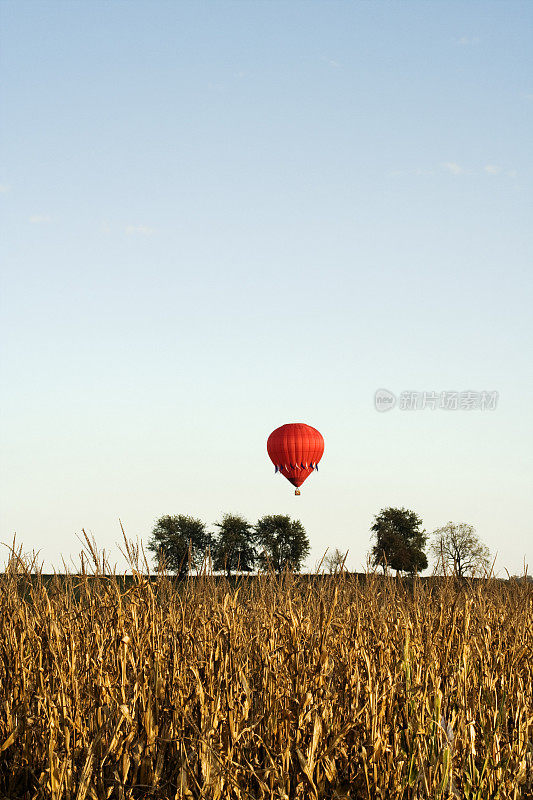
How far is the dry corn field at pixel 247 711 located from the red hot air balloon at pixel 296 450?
20.3 metres

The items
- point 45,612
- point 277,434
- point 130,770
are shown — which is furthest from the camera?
point 277,434

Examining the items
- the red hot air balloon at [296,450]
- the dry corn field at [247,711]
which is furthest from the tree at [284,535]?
the dry corn field at [247,711]

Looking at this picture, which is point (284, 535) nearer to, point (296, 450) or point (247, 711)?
point (296, 450)

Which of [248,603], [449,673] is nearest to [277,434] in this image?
[248,603]

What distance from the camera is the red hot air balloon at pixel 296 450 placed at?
24719mm

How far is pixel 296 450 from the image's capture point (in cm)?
2462

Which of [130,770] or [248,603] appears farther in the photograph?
[248,603]

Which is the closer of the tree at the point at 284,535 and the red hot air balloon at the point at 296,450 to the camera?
the red hot air balloon at the point at 296,450

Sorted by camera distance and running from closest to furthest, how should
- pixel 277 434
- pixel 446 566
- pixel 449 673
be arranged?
pixel 449 673
pixel 446 566
pixel 277 434

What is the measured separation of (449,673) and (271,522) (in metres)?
40.6

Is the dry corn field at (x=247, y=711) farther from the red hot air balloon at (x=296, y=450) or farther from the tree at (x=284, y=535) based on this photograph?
the tree at (x=284, y=535)

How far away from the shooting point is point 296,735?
115 inches

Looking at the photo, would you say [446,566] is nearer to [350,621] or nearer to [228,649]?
[350,621]

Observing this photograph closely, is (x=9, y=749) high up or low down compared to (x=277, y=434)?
down
